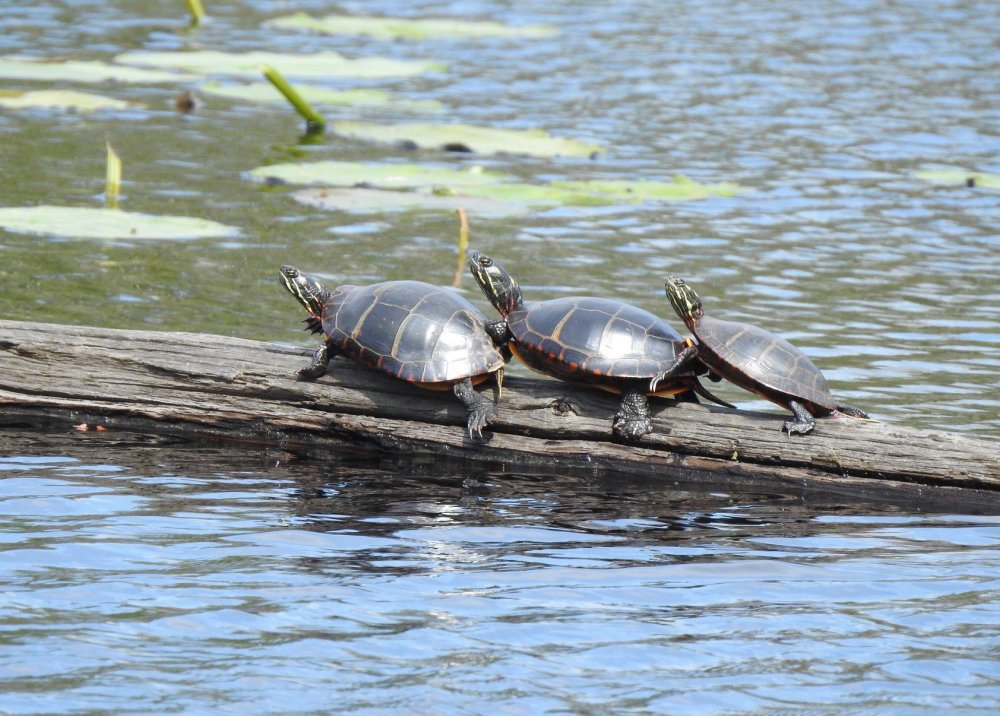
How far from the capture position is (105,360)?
724 centimetres

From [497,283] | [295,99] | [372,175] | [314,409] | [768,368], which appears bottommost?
[372,175]

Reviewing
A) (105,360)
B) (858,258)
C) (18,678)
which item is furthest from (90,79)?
(18,678)

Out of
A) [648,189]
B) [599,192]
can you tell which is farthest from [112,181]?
[648,189]

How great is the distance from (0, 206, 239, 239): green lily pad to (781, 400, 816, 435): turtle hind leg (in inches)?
254

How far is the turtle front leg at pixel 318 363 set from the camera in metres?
7.10

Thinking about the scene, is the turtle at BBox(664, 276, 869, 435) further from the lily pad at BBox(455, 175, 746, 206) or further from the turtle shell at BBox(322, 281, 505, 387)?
the lily pad at BBox(455, 175, 746, 206)

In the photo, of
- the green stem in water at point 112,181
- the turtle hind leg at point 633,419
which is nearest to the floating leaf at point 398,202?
the green stem in water at point 112,181

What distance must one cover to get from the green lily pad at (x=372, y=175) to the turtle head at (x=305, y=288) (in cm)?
606

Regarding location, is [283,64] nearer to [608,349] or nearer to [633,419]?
[608,349]

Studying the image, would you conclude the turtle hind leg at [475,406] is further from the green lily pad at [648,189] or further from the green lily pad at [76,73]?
the green lily pad at [76,73]

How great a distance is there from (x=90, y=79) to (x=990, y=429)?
13814 millimetres

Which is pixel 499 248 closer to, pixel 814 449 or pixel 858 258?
pixel 858 258

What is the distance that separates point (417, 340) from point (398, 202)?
6.40m

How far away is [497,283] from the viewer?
24.2ft
